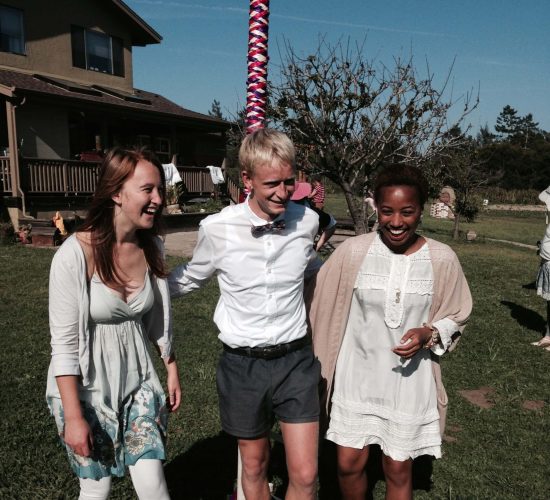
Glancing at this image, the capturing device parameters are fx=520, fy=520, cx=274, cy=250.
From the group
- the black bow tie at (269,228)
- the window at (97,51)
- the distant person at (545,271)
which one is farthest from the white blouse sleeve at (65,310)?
the window at (97,51)

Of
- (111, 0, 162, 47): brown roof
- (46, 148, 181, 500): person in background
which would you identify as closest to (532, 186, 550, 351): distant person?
(46, 148, 181, 500): person in background

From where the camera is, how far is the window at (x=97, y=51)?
1866cm

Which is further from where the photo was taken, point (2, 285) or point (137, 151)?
point (2, 285)

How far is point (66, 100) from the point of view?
642 inches

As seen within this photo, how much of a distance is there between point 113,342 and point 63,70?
18.6m

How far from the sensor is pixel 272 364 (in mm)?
2434

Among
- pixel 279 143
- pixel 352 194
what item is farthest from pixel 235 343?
pixel 352 194

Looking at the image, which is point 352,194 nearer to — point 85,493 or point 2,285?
point 2,285

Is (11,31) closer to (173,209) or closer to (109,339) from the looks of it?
(173,209)

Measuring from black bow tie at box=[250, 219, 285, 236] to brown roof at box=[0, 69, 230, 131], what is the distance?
1482 cm

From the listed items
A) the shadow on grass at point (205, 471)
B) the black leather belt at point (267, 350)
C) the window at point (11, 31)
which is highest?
the window at point (11, 31)

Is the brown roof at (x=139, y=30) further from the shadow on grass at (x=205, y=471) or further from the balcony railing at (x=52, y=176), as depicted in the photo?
the shadow on grass at (x=205, y=471)

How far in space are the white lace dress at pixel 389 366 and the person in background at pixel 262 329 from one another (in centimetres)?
28

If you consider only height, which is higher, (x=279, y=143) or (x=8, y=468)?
(x=279, y=143)
